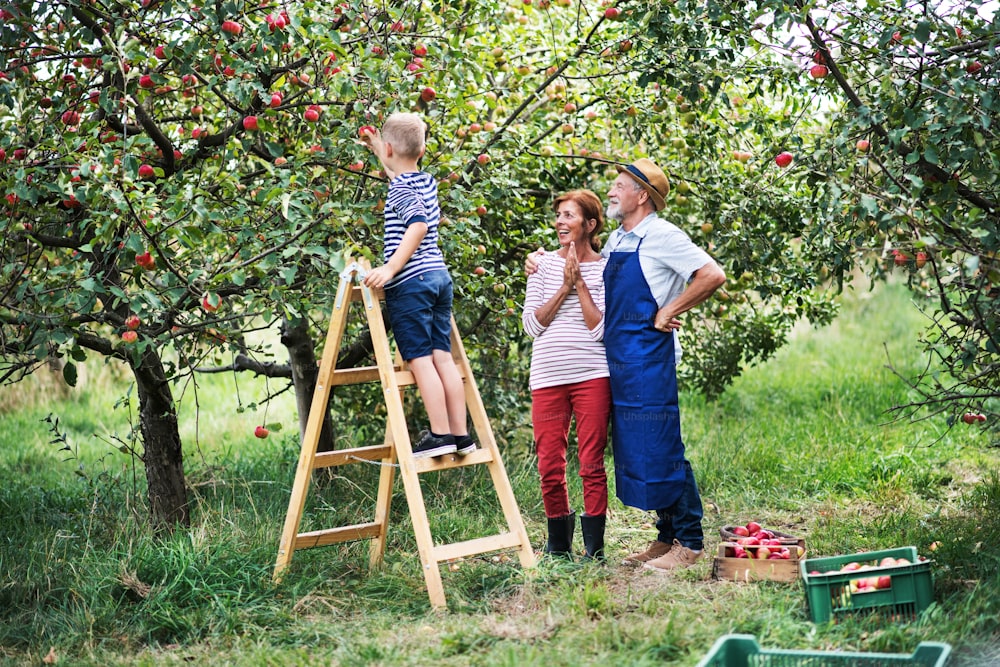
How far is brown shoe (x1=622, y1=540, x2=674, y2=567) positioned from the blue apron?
0.30 m

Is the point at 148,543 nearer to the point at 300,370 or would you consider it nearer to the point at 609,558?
the point at 300,370

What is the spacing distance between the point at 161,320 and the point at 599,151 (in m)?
2.85

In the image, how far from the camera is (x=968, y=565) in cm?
400

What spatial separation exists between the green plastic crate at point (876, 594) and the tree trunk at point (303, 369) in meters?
Result: 2.90

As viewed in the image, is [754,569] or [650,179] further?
[650,179]

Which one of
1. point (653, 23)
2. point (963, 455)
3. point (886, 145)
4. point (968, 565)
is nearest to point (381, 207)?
point (653, 23)

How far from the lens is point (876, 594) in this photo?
3570 mm

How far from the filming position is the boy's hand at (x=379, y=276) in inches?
155

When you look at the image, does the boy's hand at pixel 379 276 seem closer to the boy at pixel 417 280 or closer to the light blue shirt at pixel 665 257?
the boy at pixel 417 280

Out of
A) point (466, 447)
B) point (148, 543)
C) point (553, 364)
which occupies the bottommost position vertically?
point (148, 543)

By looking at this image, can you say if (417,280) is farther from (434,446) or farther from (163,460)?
(163,460)

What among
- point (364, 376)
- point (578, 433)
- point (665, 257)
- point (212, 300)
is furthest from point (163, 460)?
point (665, 257)

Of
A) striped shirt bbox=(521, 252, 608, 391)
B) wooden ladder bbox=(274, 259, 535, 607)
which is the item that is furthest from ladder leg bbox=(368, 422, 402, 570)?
striped shirt bbox=(521, 252, 608, 391)

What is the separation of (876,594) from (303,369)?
328 centimetres
